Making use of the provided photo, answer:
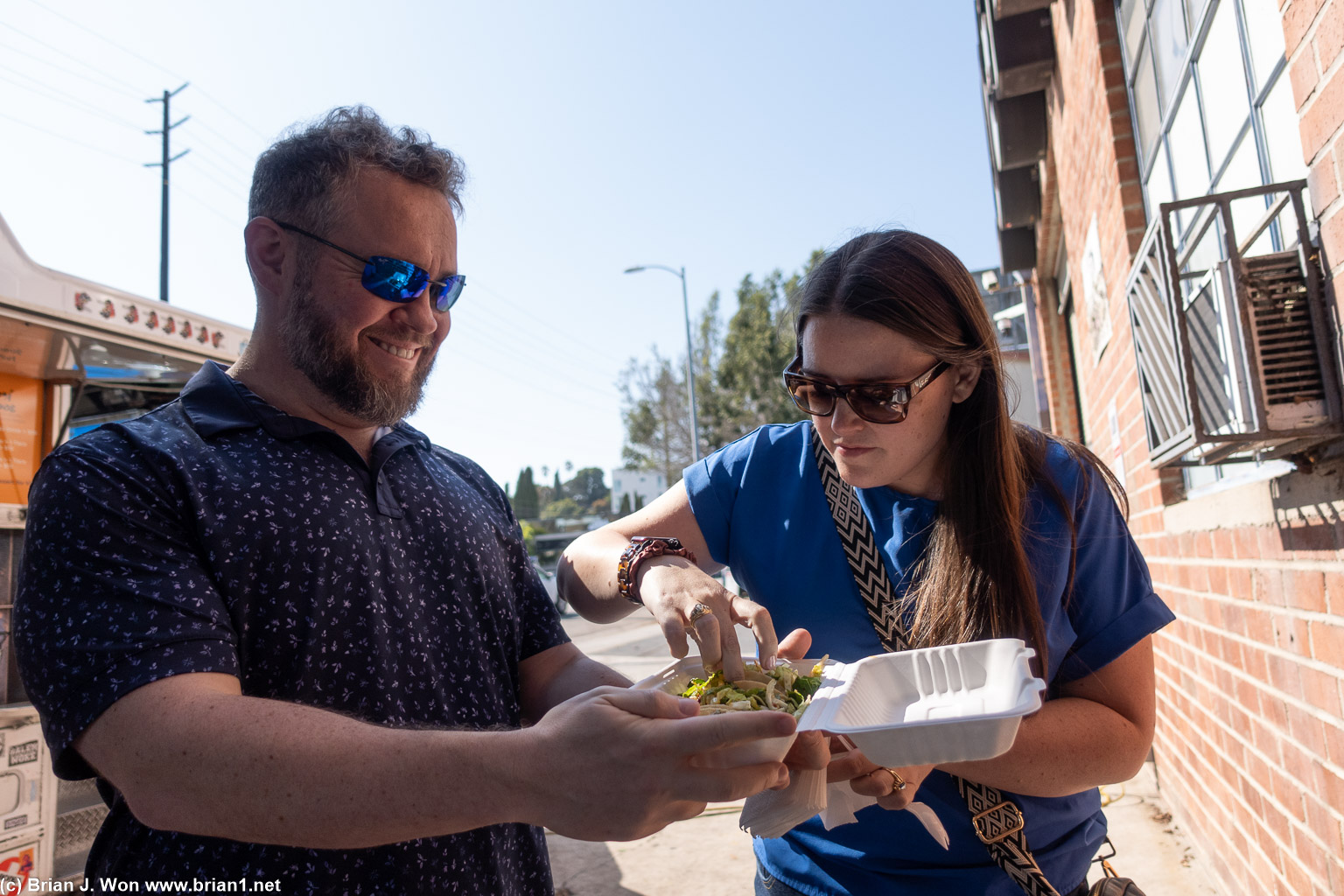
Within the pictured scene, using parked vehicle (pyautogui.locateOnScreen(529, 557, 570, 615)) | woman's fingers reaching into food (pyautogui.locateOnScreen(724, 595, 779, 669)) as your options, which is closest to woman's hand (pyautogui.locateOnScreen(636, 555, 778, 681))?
woman's fingers reaching into food (pyautogui.locateOnScreen(724, 595, 779, 669))

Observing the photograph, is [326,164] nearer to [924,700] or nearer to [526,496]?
[924,700]

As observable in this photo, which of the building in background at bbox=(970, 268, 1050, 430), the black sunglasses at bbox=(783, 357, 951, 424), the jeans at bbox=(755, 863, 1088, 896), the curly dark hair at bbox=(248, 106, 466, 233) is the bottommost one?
the jeans at bbox=(755, 863, 1088, 896)

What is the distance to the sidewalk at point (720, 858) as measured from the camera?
3812mm

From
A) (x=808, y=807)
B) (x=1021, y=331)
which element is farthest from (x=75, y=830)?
(x=1021, y=331)

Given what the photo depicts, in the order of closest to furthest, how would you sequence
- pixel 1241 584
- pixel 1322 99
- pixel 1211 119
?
pixel 1322 99, pixel 1241 584, pixel 1211 119

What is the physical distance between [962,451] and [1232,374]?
2.20 feet

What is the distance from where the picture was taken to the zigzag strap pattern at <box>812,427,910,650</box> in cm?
192

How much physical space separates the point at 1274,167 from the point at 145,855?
123 inches

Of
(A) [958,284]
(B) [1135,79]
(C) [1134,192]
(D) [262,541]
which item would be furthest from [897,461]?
(B) [1135,79]

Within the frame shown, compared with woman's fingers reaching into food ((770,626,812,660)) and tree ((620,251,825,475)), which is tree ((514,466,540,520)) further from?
woman's fingers reaching into food ((770,626,812,660))

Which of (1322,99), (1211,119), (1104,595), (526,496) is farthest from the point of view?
(526,496)

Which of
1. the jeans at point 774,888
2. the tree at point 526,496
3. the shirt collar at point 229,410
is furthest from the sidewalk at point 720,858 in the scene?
the tree at point 526,496

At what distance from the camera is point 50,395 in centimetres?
524

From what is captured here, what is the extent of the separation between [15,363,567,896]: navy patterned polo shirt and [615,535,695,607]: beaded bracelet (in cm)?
29
